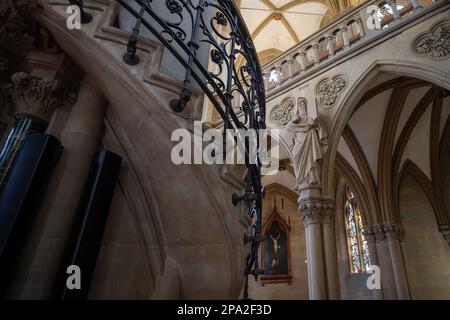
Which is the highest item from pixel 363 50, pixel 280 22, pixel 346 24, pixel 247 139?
pixel 280 22

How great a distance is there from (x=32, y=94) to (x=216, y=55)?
41.3 inches

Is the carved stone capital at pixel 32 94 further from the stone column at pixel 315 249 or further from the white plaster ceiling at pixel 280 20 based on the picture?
the white plaster ceiling at pixel 280 20

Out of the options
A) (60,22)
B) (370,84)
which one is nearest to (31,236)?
(60,22)

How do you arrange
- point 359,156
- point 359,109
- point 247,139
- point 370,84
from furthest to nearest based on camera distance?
point 359,156 < point 359,109 < point 370,84 < point 247,139

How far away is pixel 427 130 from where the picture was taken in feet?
24.6

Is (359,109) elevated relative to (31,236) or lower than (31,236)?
elevated

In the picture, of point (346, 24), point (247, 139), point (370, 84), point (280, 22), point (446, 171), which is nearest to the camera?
point (247, 139)

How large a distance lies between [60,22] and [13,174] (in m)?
0.79

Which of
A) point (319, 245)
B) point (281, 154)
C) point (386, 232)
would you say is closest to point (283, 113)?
point (281, 154)

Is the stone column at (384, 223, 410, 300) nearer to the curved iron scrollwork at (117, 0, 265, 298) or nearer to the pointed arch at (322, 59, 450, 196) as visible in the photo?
the pointed arch at (322, 59, 450, 196)

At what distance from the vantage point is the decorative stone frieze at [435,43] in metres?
4.24

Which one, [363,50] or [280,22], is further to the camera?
[280,22]

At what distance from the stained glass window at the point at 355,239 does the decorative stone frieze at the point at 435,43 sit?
4.83 metres

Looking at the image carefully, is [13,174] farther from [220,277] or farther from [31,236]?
[220,277]
